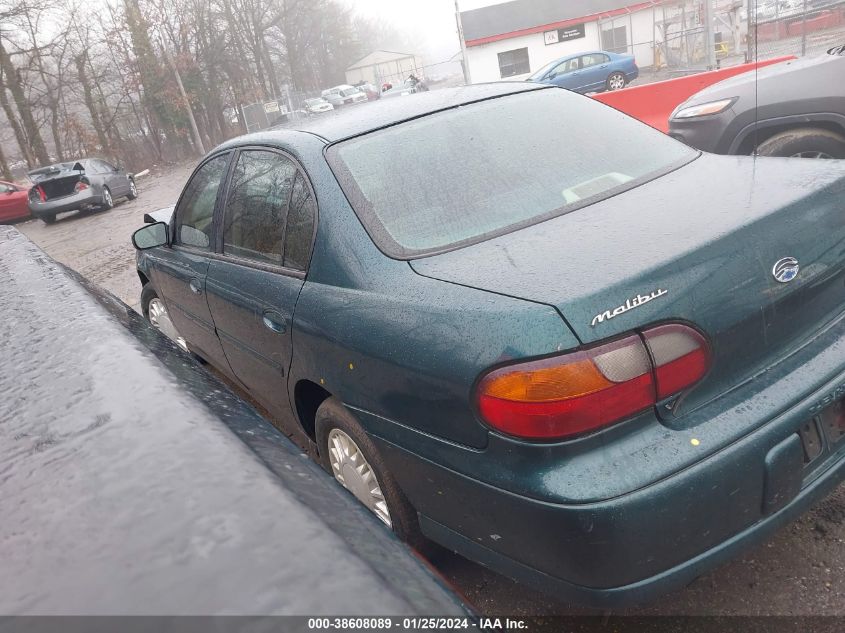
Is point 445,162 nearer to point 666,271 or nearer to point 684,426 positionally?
point 666,271

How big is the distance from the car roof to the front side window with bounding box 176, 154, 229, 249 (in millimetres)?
286

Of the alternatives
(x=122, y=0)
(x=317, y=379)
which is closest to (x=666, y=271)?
(x=317, y=379)

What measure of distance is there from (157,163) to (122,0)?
7366 millimetres

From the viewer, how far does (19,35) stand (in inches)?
1076

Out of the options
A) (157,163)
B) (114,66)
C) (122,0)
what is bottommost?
(157,163)

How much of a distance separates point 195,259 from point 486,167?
184 centimetres

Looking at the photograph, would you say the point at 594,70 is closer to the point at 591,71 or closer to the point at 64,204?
the point at 591,71

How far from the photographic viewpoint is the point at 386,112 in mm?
2924

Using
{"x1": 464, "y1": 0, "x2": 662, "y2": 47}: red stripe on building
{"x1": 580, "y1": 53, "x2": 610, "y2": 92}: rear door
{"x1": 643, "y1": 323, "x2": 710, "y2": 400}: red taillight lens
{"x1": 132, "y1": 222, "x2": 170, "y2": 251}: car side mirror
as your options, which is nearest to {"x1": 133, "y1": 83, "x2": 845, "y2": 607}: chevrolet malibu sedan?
{"x1": 643, "y1": 323, "x2": 710, "y2": 400}: red taillight lens

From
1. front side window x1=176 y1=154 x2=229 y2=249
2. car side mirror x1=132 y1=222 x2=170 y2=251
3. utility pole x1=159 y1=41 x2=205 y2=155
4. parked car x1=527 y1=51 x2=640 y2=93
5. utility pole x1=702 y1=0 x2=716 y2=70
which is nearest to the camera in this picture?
front side window x1=176 y1=154 x2=229 y2=249

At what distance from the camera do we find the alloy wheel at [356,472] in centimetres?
246

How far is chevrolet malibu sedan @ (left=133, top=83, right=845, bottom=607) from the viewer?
5.54ft

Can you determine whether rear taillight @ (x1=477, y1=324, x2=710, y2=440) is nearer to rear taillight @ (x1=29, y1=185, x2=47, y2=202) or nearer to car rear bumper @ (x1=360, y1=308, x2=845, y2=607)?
car rear bumper @ (x1=360, y1=308, x2=845, y2=607)

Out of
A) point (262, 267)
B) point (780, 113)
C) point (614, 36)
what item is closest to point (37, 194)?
point (262, 267)
